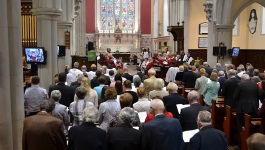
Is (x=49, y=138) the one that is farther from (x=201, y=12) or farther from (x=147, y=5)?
(x=147, y=5)

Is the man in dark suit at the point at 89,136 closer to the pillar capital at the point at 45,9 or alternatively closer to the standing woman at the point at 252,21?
the pillar capital at the point at 45,9

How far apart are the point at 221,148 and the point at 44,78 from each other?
828 cm

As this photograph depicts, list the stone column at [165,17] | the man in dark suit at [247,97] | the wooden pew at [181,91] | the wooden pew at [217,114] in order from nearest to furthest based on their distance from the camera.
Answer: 1. the man in dark suit at [247,97]
2. the wooden pew at [217,114]
3. the wooden pew at [181,91]
4. the stone column at [165,17]

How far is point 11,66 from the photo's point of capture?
641cm

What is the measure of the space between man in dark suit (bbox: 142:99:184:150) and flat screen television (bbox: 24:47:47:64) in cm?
707

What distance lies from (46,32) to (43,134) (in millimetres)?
7379

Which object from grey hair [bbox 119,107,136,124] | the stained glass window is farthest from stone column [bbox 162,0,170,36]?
grey hair [bbox 119,107,136,124]

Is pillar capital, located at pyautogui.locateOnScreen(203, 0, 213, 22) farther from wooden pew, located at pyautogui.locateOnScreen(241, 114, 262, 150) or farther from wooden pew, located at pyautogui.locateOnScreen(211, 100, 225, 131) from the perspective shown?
wooden pew, located at pyautogui.locateOnScreen(241, 114, 262, 150)

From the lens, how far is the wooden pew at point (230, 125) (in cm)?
869

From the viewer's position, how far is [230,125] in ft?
28.8

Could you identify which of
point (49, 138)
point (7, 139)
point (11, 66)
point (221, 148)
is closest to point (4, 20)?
point (11, 66)

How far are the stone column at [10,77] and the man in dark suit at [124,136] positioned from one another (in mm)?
2385

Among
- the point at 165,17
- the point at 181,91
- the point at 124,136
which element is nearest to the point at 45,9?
the point at 181,91

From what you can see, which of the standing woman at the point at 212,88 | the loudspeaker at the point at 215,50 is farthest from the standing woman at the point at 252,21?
the standing woman at the point at 212,88
